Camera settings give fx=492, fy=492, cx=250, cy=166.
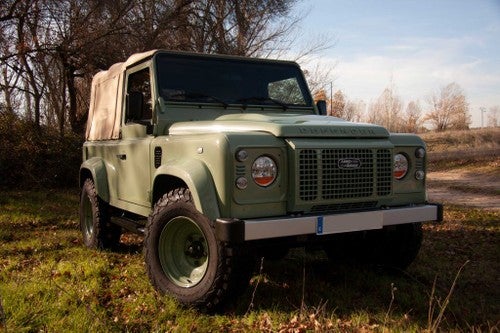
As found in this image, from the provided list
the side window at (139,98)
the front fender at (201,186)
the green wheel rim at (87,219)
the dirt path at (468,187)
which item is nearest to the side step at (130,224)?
the green wheel rim at (87,219)

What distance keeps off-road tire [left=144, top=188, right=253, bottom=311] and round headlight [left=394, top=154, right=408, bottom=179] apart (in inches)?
→ 68.0

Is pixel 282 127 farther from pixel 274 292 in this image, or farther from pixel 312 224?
pixel 274 292

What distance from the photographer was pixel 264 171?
11.9ft

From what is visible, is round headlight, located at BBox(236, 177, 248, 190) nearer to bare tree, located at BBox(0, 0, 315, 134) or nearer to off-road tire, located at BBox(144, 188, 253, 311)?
off-road tire, located at BBox(144, 188, 253, 311)

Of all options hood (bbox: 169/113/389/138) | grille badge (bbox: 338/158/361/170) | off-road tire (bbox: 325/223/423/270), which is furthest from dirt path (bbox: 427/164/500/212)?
grille badge (bbox: 338/158/361/170)

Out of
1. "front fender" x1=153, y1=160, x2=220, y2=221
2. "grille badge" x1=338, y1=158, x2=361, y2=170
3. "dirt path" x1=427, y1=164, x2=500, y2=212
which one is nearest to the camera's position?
"front fender" x1=153, y1=160, x2=220, y2=221

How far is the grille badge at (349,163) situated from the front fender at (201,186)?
1.02m

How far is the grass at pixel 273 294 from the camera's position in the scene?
11.7 feet

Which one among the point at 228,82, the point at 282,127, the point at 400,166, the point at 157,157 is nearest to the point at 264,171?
the point at 282,127

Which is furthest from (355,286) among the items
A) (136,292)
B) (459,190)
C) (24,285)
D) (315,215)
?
(459,190)

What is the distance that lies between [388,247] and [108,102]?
12.2ft

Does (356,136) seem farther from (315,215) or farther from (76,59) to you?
(76,59)

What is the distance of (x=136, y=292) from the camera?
4395mm

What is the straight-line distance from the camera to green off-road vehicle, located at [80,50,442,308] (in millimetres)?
3533
